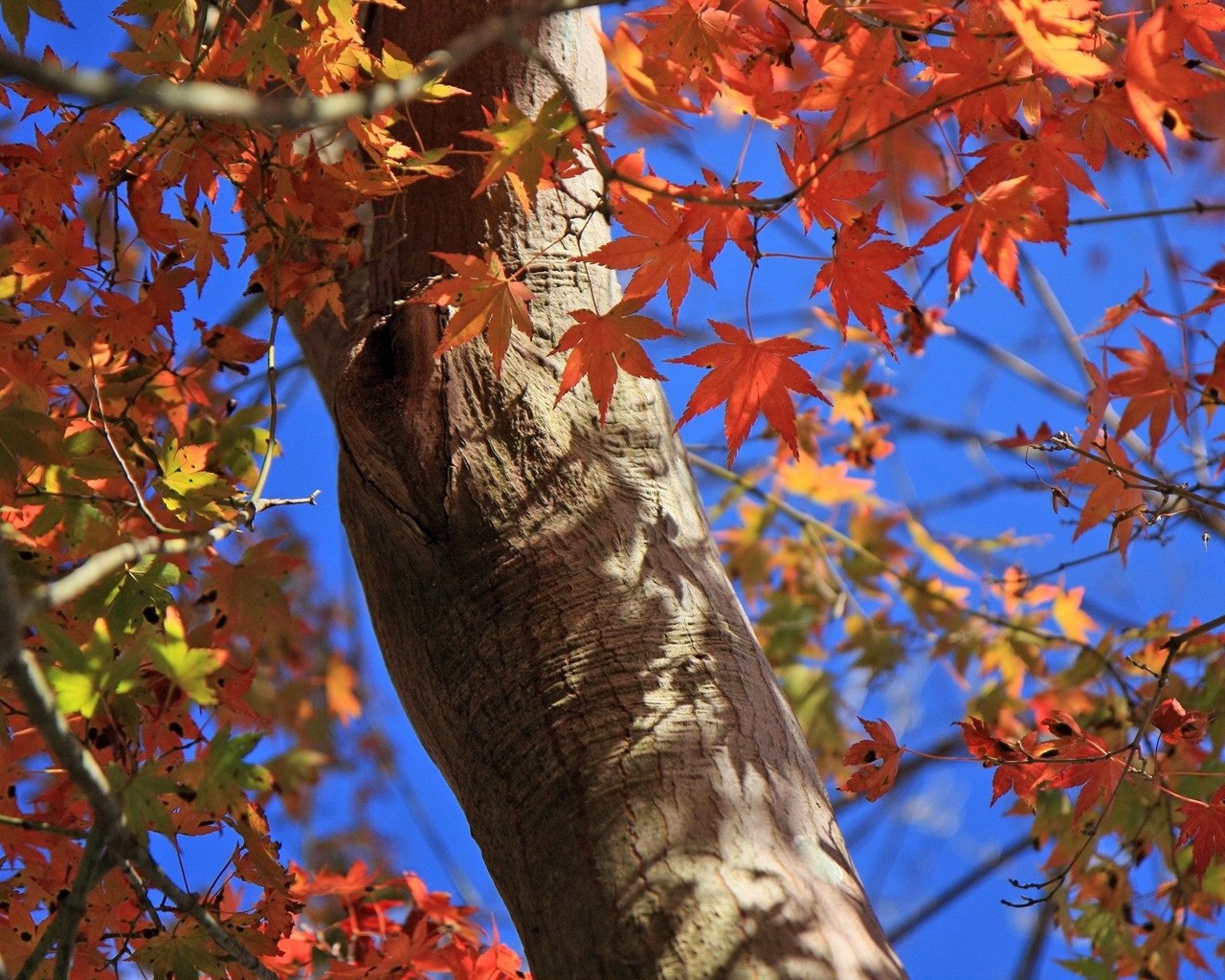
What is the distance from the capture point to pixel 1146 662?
6.58 ft

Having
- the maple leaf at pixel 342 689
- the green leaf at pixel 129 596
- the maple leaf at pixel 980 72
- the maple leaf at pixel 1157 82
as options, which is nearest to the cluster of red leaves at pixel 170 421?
the green leaf at pixel 129 596

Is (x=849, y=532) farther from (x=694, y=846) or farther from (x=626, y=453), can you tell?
(x=694, y=846)

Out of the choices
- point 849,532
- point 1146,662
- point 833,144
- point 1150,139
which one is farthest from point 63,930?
point 849,532

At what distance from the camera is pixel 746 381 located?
122cm

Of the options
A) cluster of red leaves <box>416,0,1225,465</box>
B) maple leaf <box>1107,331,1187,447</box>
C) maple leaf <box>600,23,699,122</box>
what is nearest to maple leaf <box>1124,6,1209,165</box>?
cluster of red leaves <box>416,0,1225,465</box>

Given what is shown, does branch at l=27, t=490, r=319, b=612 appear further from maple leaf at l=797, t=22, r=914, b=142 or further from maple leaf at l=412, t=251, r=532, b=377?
maple leaf at l=797, t=22, r=914, b=142

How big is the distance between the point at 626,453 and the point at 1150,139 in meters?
0.62

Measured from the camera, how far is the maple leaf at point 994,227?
45.3 inches

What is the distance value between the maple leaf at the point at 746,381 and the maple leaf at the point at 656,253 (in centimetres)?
7

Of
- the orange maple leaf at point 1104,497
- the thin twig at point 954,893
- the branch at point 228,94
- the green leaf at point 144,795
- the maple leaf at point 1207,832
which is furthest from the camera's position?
the thin twig at point 954,893

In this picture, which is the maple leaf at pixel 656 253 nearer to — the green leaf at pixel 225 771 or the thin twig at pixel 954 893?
the green leaf at pixel 225 771

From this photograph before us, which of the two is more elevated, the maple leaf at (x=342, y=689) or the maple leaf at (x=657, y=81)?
the maple leaf at (x=342, y=689)

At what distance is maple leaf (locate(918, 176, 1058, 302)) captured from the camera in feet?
3.77

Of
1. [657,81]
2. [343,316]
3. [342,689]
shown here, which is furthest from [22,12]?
[342,689]
